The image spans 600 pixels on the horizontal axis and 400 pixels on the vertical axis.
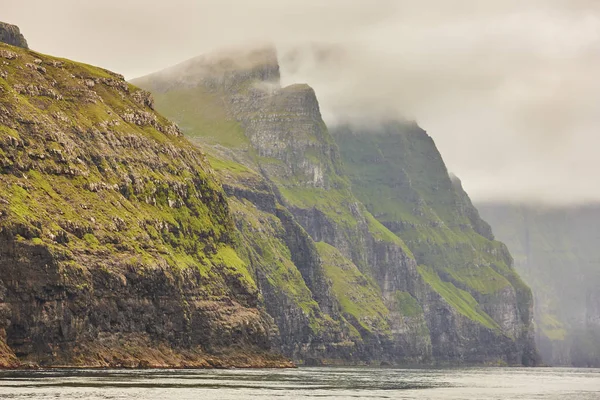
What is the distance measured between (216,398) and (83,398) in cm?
2512

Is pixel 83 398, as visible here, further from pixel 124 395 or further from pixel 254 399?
pixel 254 399

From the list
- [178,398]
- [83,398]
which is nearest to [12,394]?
[83,398]

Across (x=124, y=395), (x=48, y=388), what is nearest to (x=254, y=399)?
(x=124, y=395)

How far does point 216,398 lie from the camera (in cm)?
19275

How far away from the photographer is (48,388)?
642ft

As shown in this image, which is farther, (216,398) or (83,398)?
(216,398)

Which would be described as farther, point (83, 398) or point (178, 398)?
point (178, 398)

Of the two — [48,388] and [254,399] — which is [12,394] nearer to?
[48,388]

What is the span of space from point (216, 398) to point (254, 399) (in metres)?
7.13

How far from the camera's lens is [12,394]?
582 ft

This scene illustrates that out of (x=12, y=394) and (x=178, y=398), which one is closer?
(x=12, y=394)

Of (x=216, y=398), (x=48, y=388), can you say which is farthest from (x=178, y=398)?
(x=48, y=388)

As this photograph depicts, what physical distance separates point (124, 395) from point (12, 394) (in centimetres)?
1844

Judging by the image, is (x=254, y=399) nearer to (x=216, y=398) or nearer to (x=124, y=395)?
(x=216, y=398)
